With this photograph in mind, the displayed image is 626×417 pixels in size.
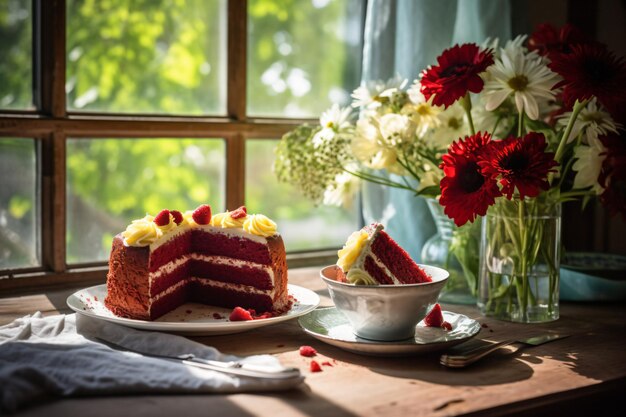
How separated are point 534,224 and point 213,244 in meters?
0.73

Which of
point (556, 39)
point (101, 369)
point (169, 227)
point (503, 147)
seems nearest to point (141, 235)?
point (169, 227)

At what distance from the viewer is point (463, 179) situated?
1.50 meters

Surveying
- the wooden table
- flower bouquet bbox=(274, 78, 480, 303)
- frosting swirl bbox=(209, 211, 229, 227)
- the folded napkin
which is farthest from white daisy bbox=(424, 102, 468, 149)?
the folded napkin

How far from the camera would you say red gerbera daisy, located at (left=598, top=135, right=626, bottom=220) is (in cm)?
158

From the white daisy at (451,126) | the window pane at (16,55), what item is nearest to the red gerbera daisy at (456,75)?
the white daisy at (451,126)

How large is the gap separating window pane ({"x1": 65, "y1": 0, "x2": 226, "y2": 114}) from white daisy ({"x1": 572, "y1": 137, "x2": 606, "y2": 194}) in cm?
105

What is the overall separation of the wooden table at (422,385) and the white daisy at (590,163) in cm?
32

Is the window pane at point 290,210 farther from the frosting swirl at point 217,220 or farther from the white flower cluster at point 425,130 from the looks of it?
the frosting swirl at point 217,220

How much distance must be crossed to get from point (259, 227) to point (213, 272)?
184 millimetres

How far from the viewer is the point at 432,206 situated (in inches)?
73.6

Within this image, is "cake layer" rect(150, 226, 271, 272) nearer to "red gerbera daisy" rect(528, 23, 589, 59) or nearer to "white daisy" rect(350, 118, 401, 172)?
"white daisy" rect(350, 118, 401, 172)

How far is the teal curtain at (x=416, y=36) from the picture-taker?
2125 mm

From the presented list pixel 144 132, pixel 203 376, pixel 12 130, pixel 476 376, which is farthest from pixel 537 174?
pixel 12 130

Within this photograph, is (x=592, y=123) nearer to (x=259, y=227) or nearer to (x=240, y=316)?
(x=259, y=227)
